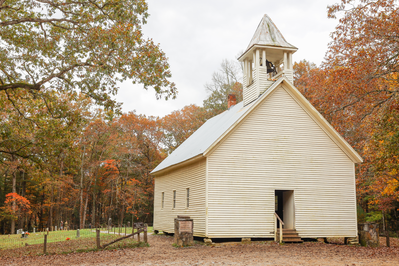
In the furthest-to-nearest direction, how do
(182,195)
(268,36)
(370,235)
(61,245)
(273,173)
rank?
1. (182,195)
2. (268,36)
3. (61,245)
4. (273,173)
5. (370,235)

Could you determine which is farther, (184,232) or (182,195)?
(182,195)

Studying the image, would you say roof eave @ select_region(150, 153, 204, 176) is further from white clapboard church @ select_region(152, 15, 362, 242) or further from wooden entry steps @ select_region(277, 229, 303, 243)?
wooden entry steps @ select_region(277, 229, 303, 243)

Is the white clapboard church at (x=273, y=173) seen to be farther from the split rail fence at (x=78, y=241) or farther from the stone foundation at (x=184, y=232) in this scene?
the split rail fence at (x=78, y=241)

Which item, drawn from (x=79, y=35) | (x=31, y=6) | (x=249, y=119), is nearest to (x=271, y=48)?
(x=249, y=119)

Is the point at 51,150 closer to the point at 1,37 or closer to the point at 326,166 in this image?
the point at 1,37

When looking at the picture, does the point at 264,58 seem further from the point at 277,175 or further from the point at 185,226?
the point at 185,226

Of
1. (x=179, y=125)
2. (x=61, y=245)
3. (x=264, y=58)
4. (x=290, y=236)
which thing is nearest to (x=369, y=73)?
(x=264, y=58)

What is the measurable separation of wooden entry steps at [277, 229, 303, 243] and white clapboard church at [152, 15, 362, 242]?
16 cm

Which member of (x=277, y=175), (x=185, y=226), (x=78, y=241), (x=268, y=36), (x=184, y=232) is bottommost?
(x=78, y=241)

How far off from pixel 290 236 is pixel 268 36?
410 inches

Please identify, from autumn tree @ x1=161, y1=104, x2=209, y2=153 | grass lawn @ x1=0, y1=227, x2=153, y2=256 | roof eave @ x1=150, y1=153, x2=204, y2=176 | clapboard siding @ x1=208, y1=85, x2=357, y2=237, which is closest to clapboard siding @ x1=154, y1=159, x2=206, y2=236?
roof eave @ x1=150, y1=153, x2=204, y2=176

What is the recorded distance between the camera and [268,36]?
1992 centimetres

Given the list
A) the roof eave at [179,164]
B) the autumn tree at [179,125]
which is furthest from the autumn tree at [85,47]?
the autumn tree at [179,125]

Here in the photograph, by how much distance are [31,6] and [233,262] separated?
1202cm
